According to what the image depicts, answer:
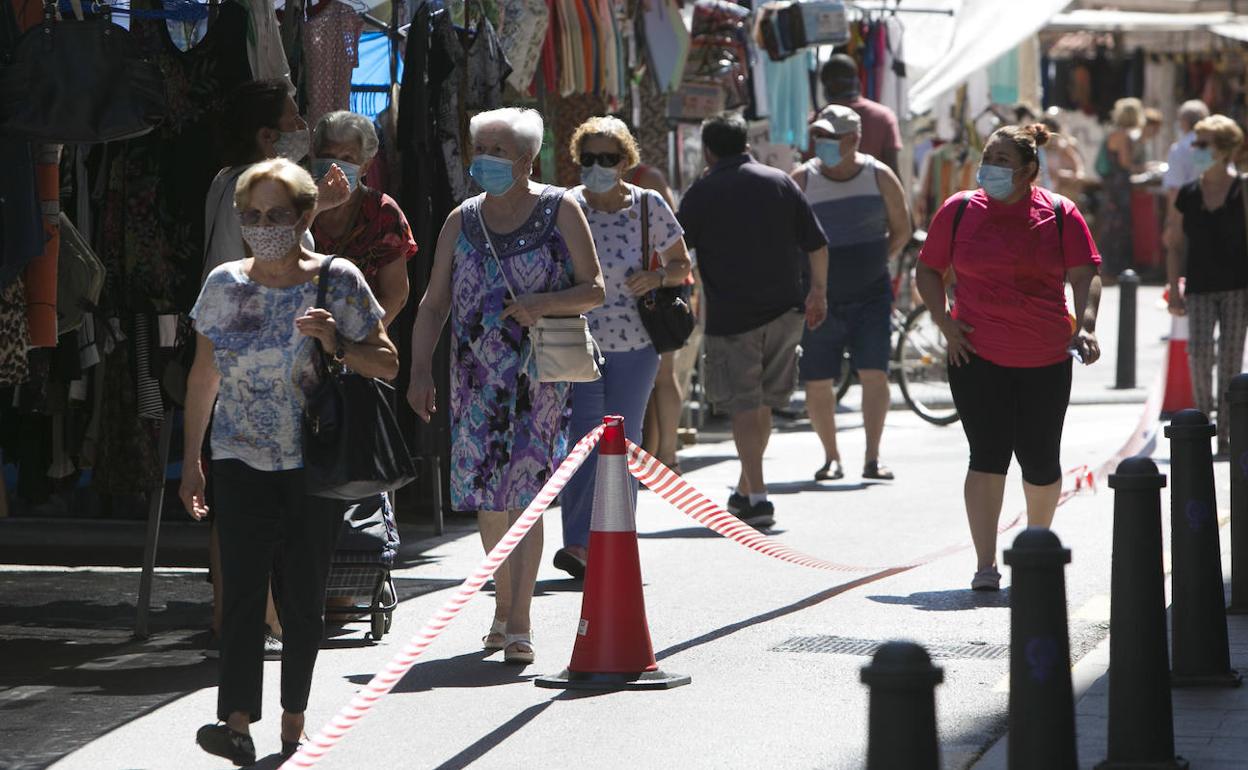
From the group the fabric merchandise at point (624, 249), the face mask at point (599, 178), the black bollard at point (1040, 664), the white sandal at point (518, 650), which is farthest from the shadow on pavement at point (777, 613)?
the black bollard at point (1040, 664)

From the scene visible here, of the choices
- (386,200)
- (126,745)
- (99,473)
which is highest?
(386,200)

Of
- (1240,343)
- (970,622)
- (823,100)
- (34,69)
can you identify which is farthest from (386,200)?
(823,100)

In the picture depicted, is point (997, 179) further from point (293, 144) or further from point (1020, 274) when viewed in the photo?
point (293, 144)

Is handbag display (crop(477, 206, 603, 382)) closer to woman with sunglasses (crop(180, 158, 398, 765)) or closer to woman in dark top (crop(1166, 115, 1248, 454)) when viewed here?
woman with sunglasses (crop(180, 158, 398, 765))

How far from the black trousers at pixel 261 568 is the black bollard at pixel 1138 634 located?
2.19 m

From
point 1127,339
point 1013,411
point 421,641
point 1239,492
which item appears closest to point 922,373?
point 1127,339

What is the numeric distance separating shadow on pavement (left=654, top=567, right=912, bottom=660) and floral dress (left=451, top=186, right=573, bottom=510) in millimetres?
785

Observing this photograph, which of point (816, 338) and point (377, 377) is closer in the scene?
point (377, 377)

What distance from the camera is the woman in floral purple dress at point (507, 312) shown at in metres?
7.73

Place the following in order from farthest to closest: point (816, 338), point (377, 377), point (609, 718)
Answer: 1. point (816, 338)
2. point (609, 718)
3. point (377, 377)

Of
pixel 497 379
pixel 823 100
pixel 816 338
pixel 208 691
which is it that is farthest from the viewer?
pixel 823 100

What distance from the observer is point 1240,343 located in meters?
13.9

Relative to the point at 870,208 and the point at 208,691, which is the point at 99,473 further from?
the point at 870,208

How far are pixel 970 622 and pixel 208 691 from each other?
2.91 metres
